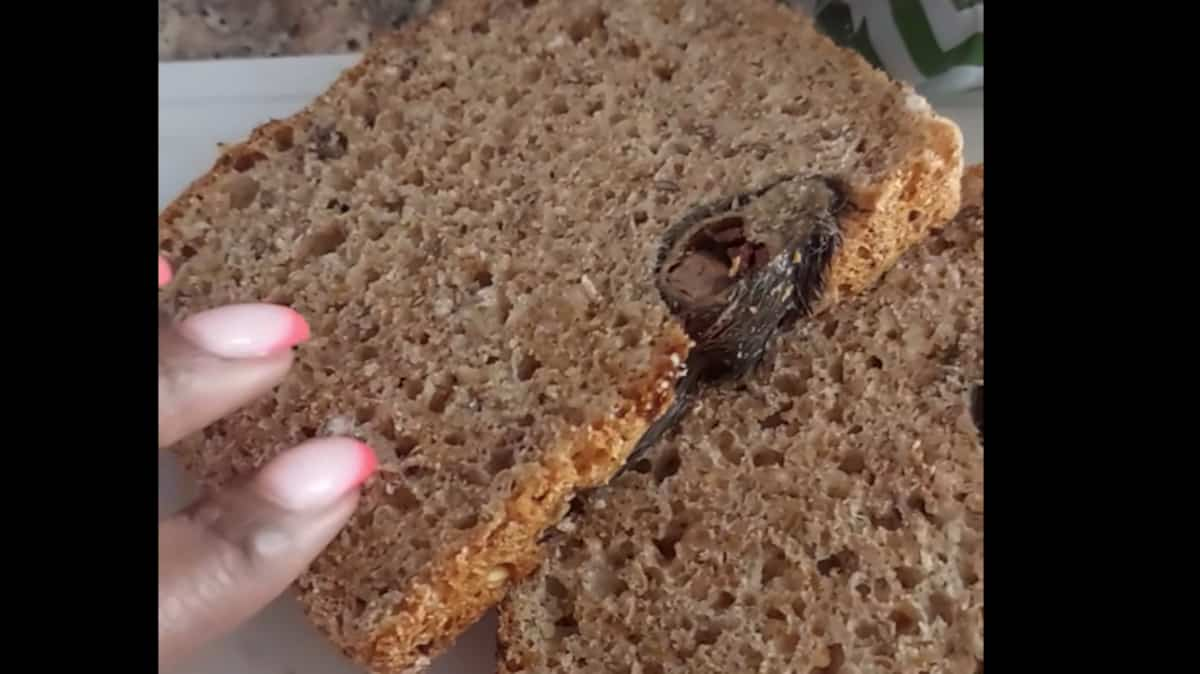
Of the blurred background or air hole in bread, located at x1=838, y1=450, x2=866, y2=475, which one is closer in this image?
air hole in bread, located at x1=838, y1=450, x2=866, y2=475

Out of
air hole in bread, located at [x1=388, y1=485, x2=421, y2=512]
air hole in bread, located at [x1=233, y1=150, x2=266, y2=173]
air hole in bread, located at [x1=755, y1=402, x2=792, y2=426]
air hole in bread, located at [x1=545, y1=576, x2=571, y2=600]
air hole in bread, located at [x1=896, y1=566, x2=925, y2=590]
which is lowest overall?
air hole in bread, located at [x1=545, y1=576, x2=571, y2=600]

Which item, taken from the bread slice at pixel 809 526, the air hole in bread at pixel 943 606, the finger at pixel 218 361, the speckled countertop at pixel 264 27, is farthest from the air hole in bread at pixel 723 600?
the speckled countertop at pixel 264 27

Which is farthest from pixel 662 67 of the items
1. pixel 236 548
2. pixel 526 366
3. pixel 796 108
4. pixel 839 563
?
pixel 236 548

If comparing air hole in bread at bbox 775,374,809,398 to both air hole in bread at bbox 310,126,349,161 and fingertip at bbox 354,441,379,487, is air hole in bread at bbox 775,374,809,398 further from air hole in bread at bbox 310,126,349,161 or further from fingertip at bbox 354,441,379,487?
air hole in bread at bbox 310,126,349,161

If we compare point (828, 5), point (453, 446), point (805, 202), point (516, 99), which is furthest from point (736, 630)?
point (828, 5)

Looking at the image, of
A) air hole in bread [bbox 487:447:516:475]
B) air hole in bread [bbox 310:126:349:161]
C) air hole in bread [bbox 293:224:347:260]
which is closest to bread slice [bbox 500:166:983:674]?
air hole in bread [bbox 487:447:516:475]
